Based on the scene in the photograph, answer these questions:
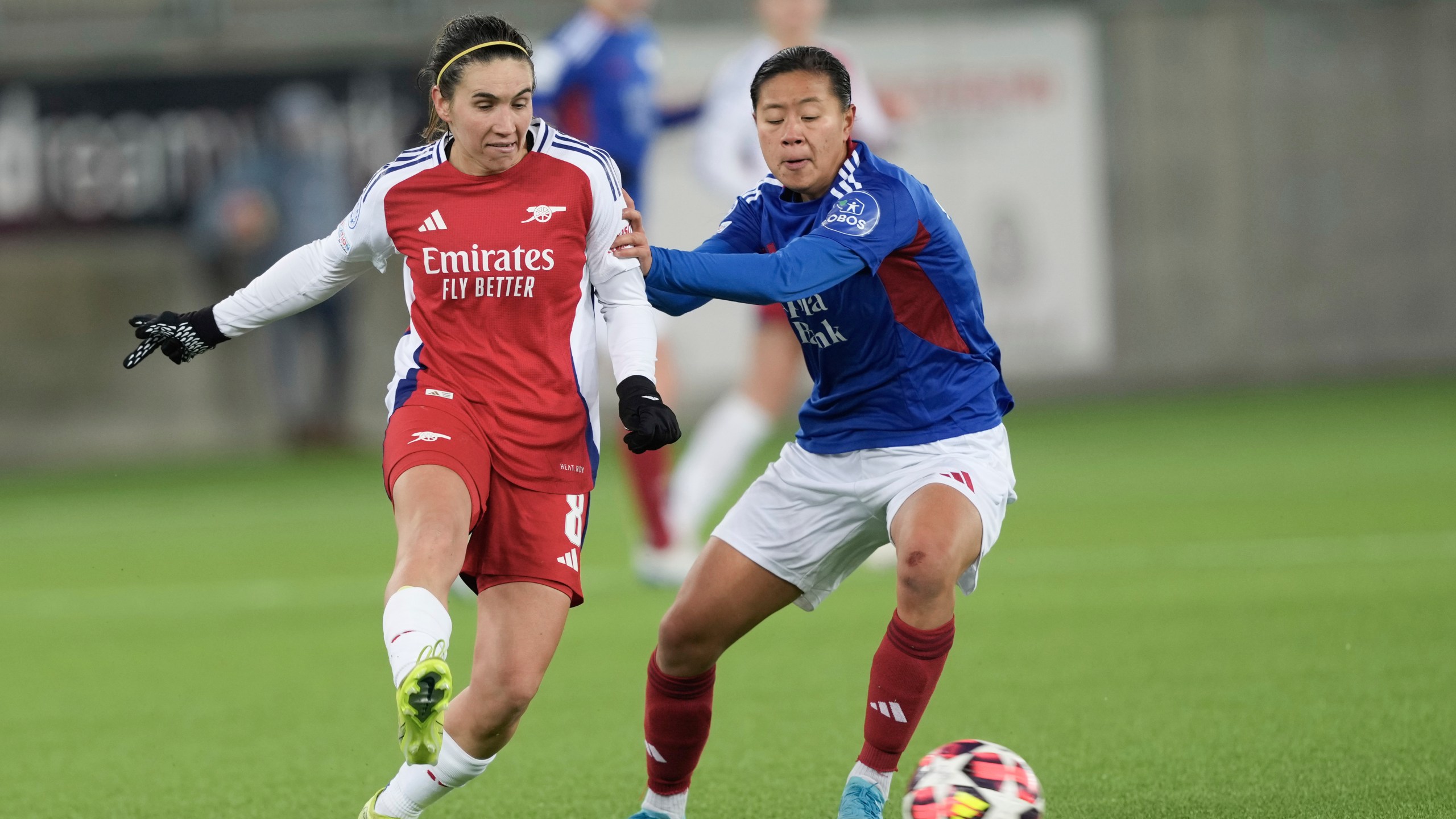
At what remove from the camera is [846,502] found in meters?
4.08

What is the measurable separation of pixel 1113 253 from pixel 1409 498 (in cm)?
711

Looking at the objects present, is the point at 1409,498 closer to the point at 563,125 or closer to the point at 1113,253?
the point at 563,125

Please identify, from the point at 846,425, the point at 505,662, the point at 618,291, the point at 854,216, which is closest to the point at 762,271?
the point at 854,216

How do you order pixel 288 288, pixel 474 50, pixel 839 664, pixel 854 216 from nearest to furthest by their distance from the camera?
pixel 474 50 → pixel 854 216 → pixel 288 288 → pixel 839 664

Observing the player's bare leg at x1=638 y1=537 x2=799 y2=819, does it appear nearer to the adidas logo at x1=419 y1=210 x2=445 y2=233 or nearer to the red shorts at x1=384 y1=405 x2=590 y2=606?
the red shorts at x1=384 y1=405 x2=590 y2=606

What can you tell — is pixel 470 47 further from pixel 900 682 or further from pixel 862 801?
pixel 862 801

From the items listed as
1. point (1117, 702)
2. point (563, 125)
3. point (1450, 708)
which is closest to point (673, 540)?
point (563, 125)

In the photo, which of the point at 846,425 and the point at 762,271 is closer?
the point at 762,271

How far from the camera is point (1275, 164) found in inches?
655

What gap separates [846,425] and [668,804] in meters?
0.98

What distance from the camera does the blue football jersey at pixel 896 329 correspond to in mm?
4055

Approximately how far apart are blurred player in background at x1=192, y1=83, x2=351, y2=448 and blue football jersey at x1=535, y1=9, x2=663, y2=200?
23.4 ft

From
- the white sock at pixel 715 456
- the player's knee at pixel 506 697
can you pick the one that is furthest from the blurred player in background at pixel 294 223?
the player's knee at pixel 506 697

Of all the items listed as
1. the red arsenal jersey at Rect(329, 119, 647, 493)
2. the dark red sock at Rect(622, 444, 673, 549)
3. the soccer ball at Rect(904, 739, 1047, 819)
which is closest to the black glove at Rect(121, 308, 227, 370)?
the red arsenal jersey at Rect(329, 119, 647, 493)
